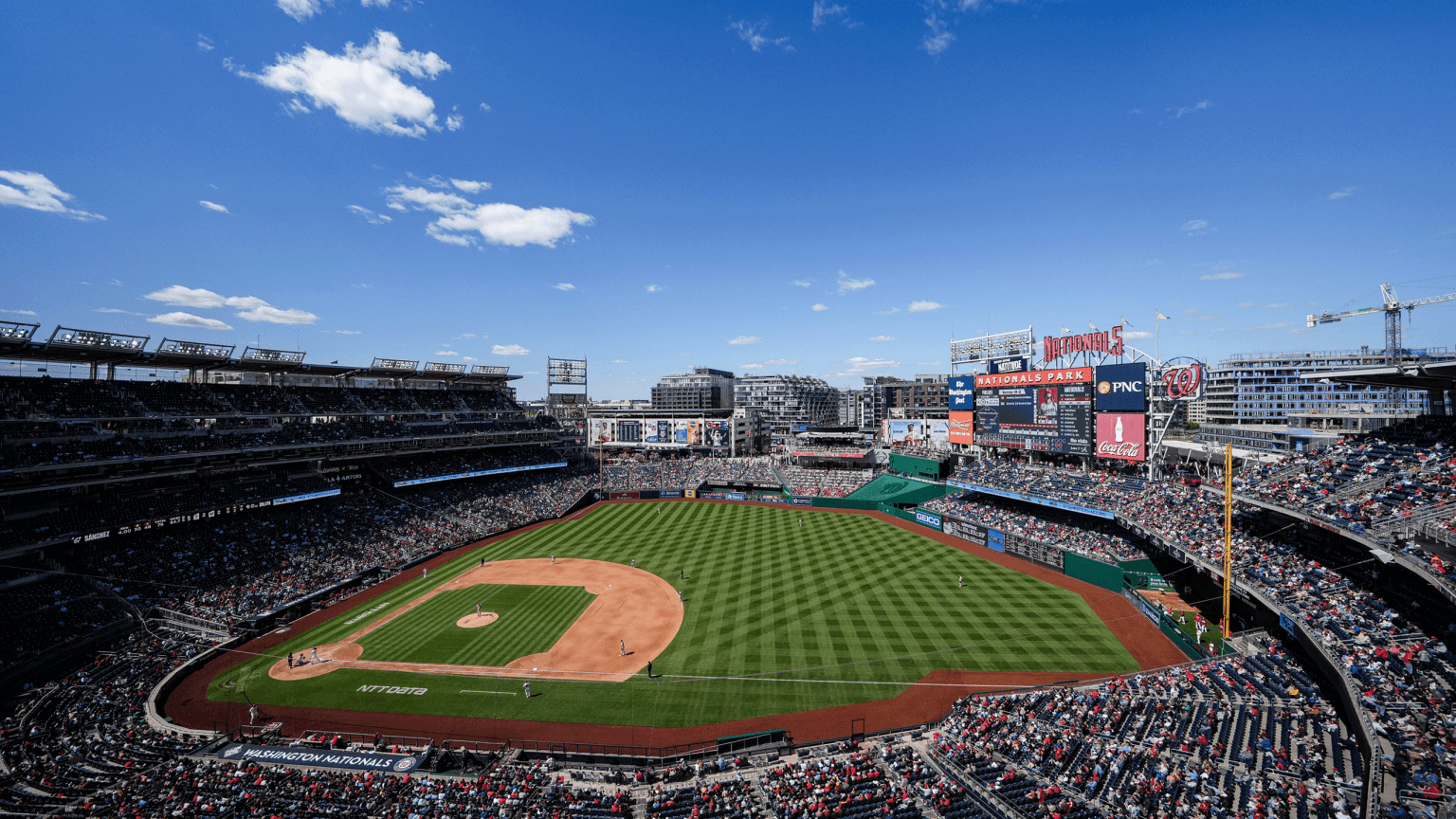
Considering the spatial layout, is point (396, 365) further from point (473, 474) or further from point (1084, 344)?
point (1084, 344)

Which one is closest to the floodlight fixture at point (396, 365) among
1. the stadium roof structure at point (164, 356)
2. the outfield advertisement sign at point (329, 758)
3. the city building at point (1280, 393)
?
the stadium roof structure at point (164, 356)

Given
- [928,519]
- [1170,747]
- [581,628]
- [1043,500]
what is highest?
[1043,500]

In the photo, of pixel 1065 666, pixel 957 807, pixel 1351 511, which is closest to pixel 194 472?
pixel 957 807

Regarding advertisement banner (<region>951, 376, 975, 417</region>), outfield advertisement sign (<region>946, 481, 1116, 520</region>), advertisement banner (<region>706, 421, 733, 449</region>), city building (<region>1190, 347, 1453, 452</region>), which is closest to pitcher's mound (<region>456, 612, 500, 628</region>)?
outfield advertisement sign (<region>946, 481, 1116, 520</region>)

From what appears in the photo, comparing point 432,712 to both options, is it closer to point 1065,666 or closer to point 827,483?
point 1065,666

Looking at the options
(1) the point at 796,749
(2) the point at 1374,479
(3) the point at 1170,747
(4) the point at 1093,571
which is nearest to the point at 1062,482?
(4) the point at 1093,571

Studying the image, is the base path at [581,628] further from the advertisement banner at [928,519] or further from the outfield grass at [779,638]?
the advertisement banner at [928,519]

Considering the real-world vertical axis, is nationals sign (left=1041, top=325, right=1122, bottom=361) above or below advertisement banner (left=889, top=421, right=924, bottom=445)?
above

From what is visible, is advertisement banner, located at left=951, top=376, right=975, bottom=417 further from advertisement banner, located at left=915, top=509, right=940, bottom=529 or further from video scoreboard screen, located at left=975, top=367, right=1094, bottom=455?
advertisement banner, located at left=915, top=509, right=940, bottom=529
